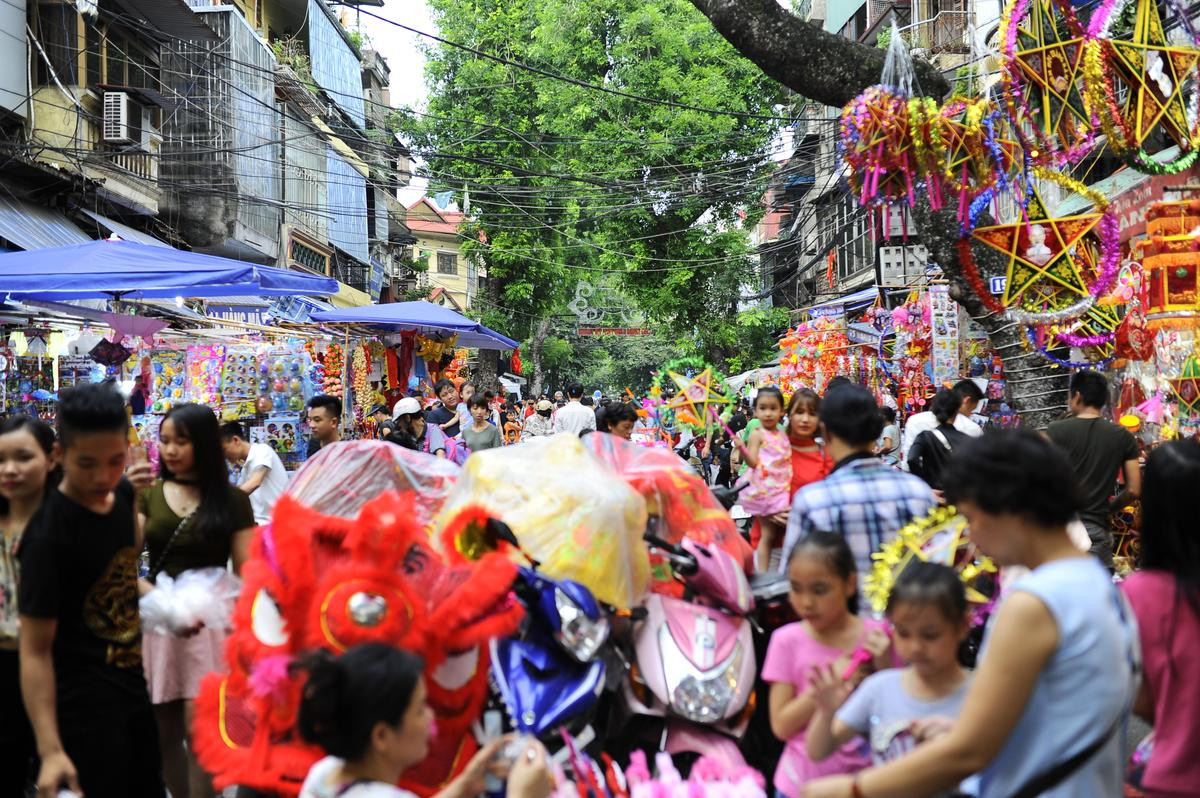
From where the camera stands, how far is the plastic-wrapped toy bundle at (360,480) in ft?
15.8

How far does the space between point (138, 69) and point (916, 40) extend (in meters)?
16.0

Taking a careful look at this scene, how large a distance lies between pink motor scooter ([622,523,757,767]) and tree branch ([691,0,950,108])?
23.3 feet

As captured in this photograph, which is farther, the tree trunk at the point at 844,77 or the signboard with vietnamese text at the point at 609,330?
the signboard with vietnamese text at the point at 609,330

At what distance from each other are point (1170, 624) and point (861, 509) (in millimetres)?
1433

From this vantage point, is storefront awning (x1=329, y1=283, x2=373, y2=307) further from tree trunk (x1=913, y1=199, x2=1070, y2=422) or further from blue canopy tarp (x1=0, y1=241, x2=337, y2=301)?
Answer: tree trunk (x1=913, y1=199, x2=1070, y2=422)

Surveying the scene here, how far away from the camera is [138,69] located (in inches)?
765

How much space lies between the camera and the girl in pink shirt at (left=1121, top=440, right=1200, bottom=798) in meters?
2.62

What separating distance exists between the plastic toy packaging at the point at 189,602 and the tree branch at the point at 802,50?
25.3 feet

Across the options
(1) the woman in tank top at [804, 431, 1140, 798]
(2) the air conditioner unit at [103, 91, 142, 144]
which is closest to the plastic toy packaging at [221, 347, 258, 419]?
(2) the air conditioner unit at [103, 91, 142, 144]

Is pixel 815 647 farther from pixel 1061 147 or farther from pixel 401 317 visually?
pixel 401 317

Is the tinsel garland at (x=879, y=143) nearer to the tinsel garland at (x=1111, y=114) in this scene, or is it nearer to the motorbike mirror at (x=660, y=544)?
the tinsel garland at (x=1111, y=114)

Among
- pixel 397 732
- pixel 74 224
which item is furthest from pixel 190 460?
pixel 74 224

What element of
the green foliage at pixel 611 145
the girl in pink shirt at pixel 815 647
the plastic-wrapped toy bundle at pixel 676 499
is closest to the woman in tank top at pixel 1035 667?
the girl in pink shirt at pixel 815 647

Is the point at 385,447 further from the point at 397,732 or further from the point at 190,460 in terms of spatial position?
the point at 397,732
